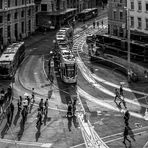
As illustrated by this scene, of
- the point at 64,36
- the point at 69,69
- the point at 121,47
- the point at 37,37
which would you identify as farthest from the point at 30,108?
the point at 37,37

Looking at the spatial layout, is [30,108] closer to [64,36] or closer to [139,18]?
[64,36]

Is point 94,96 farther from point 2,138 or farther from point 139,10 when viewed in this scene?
point 139,10

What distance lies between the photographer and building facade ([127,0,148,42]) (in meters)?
81.7

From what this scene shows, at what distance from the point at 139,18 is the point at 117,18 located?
1036 cm

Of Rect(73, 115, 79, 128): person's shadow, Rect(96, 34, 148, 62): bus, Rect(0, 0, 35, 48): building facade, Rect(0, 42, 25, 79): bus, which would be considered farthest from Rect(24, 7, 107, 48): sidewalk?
Rect(73, 115, 79, 128): person's shadow

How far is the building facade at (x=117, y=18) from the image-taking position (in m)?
90.3

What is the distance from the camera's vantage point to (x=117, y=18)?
9300cm

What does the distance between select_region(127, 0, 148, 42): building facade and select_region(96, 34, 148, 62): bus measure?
2.52m

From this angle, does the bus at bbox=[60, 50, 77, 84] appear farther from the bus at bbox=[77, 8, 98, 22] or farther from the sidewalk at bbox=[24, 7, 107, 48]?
the bus at bbox=[77, 8, 98, 22]

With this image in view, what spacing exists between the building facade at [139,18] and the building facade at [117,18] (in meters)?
3.79

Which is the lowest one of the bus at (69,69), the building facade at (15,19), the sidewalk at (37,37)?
the bus at (69,69)

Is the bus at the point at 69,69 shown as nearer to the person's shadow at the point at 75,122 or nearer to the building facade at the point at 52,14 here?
the person's shadow at the point at 75,122

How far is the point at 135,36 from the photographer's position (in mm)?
84312

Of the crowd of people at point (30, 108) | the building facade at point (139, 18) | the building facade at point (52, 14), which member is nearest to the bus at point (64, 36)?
the building facade at point (139, 18)
